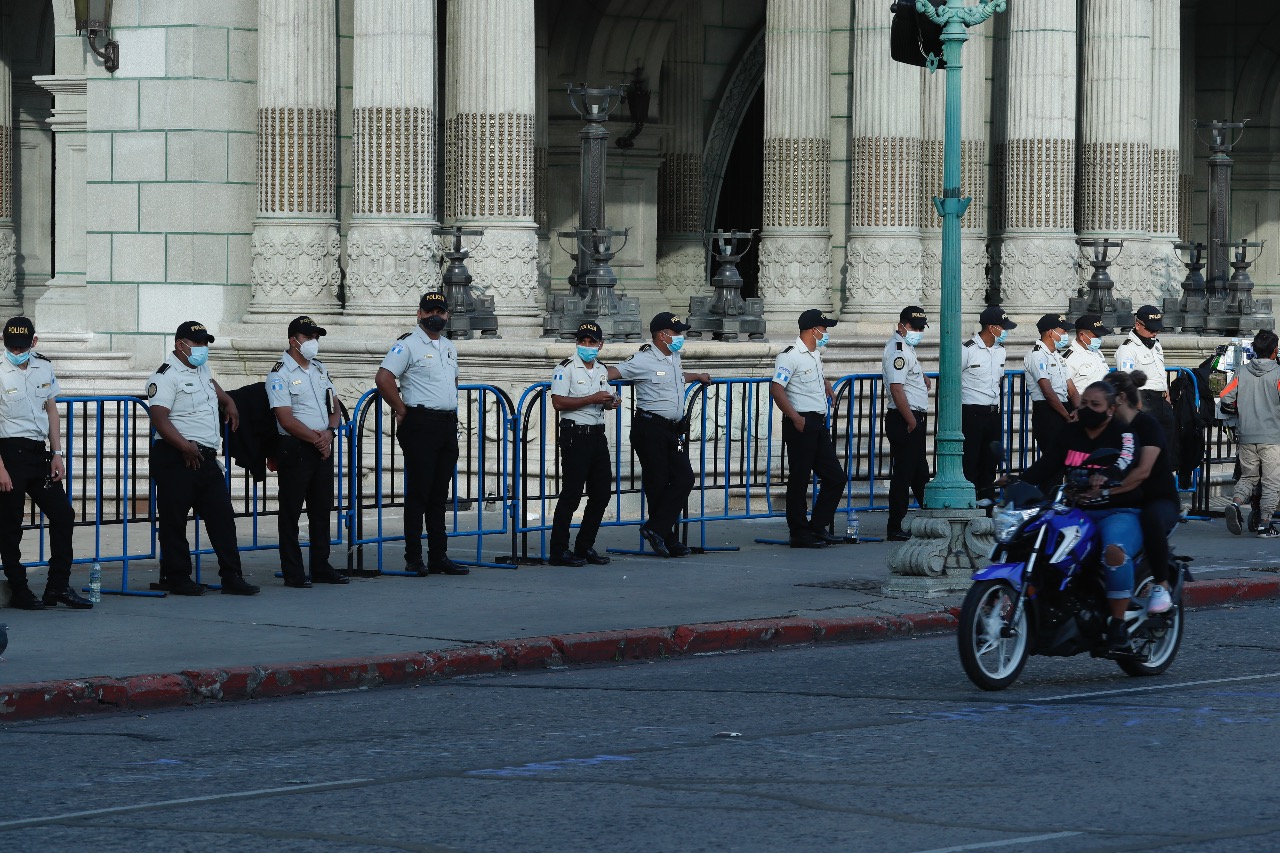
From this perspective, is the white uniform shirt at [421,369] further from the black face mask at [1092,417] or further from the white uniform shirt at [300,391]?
the black face mask at [1092,417]

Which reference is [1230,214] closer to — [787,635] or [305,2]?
[305,2]

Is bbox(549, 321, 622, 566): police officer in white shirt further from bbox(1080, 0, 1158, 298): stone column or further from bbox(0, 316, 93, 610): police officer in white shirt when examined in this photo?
bbox(1080, 0, 1158, 298): stone column

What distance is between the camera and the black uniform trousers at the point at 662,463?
16844 mm

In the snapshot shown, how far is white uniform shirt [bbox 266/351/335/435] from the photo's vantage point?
14.9m

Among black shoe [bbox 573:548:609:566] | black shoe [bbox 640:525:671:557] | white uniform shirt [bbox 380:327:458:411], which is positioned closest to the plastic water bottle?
white uniform shirt [bbox 380:327:458:411]

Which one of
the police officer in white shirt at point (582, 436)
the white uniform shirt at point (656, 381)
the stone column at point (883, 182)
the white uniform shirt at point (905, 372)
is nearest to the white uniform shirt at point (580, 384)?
the police officer in white shirt at point (582, 436)

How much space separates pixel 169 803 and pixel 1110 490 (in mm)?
5358

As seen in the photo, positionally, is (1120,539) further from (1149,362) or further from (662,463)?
(1149,362)

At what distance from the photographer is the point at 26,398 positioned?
13625 millimetres

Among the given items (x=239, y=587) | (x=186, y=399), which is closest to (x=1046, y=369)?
(x=239, y=587)

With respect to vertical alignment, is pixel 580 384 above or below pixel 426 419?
above

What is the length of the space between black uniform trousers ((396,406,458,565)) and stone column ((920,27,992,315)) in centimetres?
973

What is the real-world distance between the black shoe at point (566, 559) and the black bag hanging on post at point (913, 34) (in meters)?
4.10

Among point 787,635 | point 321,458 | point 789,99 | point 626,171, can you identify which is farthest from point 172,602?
point 626,171
